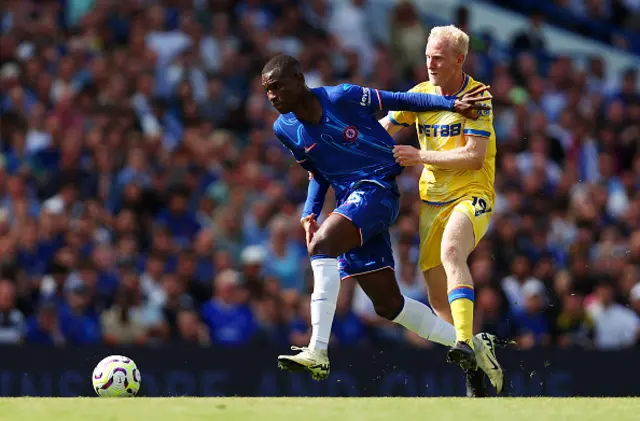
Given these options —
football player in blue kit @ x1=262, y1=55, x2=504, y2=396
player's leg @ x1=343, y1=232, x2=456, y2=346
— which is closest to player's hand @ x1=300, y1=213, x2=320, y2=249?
football player in blue kit @ x1=262, y1=55, x2=504, y2=396

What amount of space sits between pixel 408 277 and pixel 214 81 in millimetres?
4209

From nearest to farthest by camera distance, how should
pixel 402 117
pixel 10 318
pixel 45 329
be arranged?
pixel 402 117 → pixel 45 329 → pixel 10 318

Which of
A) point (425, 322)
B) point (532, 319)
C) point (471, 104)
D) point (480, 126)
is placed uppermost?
point (471, 104)

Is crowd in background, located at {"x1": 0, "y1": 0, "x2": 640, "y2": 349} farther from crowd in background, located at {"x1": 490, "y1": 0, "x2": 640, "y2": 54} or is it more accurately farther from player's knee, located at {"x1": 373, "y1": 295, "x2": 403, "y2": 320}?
player's knee, located at {"x1": 373, "y1": 295, "x2": 403, "y2": 320}

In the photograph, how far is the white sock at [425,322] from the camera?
9266 mm

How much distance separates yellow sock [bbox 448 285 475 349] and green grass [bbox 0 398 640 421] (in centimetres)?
59

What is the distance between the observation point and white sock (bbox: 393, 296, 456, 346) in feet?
30.4

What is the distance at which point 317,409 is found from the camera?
7.38 meters

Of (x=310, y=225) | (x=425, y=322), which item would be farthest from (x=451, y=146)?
(x=425, y=322)

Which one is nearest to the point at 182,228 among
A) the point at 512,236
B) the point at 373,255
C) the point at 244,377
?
the point at 244,377

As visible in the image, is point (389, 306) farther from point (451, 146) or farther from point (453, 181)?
point (451, 146)

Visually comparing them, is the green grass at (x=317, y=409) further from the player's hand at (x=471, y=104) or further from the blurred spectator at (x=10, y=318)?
the blurred spectator at (x=10, y=318)

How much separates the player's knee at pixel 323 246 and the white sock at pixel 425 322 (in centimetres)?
95

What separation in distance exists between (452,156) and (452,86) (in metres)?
0.55
